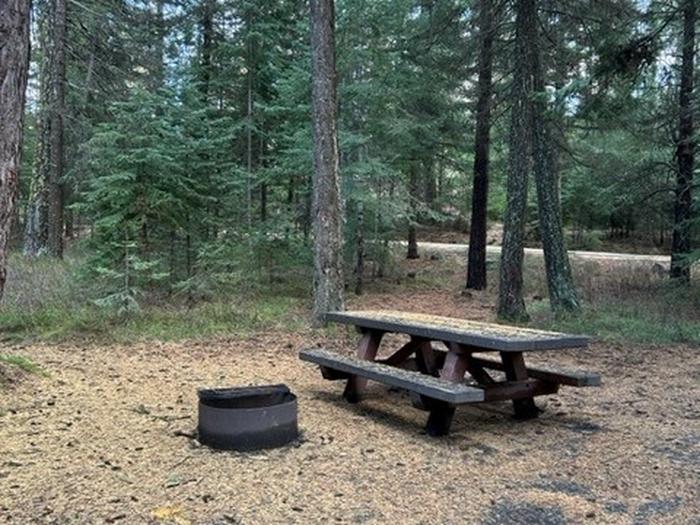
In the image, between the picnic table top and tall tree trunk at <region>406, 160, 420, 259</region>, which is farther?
tall tree trunk at <region>406, 160, 420, 259</region>

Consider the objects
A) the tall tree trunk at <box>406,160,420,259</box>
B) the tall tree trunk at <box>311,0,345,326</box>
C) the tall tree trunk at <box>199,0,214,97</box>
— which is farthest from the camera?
the tall tree trunk at <box>199,0,214,97</box>

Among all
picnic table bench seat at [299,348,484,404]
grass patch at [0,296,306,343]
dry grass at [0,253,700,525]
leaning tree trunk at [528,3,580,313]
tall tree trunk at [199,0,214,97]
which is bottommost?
dry grass at [0,253,700,525]

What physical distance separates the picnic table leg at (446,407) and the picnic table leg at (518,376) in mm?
504

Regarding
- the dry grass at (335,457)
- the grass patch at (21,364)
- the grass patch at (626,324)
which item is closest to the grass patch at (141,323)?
the dry grass at (335,457)

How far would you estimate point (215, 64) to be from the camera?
14672 mm

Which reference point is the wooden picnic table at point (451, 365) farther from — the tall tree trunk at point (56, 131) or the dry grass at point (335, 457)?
the tall tree trunk at point (56, 131)

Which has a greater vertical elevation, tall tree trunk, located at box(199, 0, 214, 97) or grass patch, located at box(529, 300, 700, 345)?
tall tree trunk, located at box(199, 0, 214, 97)

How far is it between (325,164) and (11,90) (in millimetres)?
4517

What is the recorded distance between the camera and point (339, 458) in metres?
3.76

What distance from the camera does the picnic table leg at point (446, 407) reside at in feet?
14.0

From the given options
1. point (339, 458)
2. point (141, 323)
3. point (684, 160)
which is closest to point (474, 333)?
point (339, 458)

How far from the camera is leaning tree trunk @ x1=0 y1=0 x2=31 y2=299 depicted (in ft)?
13.7

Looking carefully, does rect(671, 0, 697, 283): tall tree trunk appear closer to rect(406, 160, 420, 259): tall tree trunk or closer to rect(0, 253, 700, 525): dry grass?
rect(406, 160, 420, 259): tall tree trunk

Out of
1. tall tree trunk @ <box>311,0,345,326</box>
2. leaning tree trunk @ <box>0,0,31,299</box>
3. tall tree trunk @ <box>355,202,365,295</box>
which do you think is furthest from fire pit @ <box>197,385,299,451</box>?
tall tree trunk @ <box>355,202,365,295</box>
